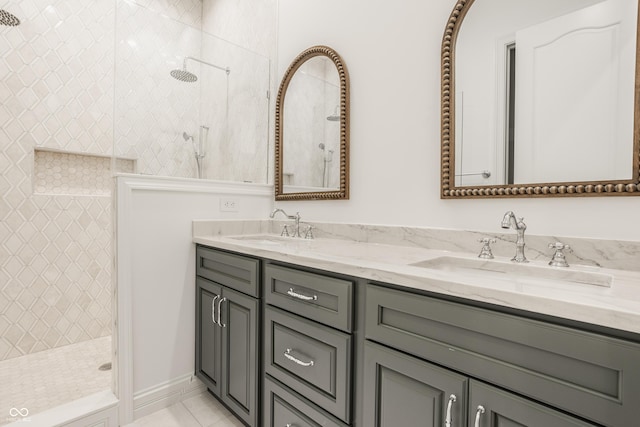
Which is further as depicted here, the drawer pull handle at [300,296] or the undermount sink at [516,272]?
the drawer pull handle at [300,296]

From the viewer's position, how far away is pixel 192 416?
1.67 m

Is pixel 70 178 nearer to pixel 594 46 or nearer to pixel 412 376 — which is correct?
pixel 412 376

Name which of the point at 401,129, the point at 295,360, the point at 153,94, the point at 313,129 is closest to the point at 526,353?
the point at 295,360

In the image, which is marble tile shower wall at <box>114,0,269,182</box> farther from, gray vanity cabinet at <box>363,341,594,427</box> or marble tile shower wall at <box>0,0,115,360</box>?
gray vanity cabinet at <box>363,341,594,427</box>

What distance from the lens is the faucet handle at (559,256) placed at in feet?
3.43

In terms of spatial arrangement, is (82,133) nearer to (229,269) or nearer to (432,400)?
(229,269)

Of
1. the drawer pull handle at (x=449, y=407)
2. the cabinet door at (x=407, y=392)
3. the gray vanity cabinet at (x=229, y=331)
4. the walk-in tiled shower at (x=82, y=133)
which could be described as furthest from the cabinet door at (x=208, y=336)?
the drawer pull handle at (x=449, y=407)

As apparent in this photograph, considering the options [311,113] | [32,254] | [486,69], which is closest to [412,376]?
[486,69]

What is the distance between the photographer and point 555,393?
642mm

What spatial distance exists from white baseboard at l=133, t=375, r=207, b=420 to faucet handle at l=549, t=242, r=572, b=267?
1.82m

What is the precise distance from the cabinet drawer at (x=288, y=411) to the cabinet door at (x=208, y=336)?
41 centimetres

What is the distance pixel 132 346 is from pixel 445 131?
70.1 inches

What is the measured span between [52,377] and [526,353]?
2.45 m

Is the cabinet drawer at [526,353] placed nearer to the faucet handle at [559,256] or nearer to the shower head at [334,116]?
the faucet handle at [559,256]
